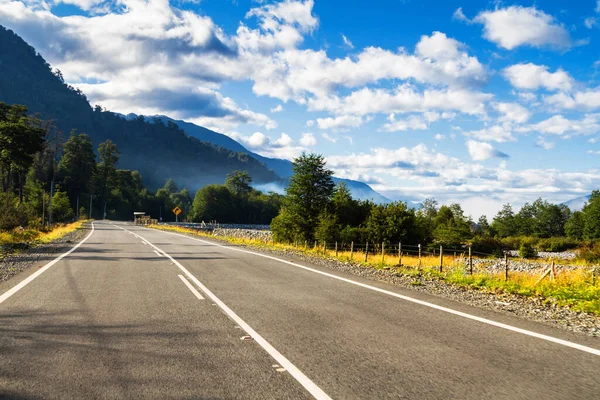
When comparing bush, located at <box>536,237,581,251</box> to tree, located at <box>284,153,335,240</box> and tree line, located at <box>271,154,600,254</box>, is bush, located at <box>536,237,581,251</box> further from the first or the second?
tree, located at <box>284,153,335,240</box>

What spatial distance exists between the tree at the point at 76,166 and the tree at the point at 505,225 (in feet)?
393

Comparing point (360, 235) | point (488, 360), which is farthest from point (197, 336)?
point (360, 235)

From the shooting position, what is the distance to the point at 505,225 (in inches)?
Result: 4862

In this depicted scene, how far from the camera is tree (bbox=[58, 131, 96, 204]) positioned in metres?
122

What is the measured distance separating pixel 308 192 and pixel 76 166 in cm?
10308

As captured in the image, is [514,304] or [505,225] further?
[505,225]

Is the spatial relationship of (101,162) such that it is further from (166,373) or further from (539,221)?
(166,373)

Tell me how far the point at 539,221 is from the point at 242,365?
132m

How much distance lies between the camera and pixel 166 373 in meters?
4.40

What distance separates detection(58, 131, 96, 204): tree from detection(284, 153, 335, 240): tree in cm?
9978

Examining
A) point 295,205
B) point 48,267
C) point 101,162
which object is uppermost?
point 101,162

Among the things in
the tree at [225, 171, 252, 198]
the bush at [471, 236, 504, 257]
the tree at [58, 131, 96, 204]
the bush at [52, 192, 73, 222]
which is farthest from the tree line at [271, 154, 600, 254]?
the tree at [225, 171, 252, 198]

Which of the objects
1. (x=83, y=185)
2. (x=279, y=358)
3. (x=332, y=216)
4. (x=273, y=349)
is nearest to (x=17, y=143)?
(x=332, y=216)

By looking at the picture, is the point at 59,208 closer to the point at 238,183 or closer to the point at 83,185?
the point at 83,185
